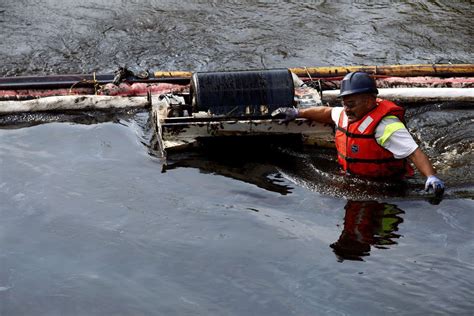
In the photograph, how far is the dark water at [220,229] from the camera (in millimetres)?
5789

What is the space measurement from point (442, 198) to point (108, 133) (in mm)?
4061

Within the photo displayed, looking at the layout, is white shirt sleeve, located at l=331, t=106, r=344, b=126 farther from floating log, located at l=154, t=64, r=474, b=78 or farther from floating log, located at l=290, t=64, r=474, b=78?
floating log, located at l=290, t=64, r=474, b=78

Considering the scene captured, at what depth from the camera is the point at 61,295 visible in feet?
19.3

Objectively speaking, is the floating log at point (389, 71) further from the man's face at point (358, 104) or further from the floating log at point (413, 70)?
the man's face at point (358, 104)

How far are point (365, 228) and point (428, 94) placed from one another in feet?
11.0

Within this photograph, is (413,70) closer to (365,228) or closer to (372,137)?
(372,137)

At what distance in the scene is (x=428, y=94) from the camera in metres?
9.51

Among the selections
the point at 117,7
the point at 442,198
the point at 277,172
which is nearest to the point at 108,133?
the point at 277,172

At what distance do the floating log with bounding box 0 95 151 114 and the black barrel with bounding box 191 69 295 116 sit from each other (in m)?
1.43

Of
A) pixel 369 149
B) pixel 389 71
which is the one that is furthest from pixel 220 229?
pixel 389 71

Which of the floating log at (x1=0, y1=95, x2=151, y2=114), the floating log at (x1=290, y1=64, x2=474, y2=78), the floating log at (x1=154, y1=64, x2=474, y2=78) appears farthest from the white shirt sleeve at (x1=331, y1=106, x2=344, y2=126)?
the floating log at (x1=0, y1=95, x2=151, y2=114)

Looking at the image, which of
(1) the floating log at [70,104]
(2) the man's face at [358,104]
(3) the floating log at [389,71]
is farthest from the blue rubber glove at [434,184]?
(1) the floating log at [70,104]

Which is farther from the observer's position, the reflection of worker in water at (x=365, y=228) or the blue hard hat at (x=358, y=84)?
the blue hard hat at (x=358, y=84)

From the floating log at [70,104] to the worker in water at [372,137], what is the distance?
10.1 feet
